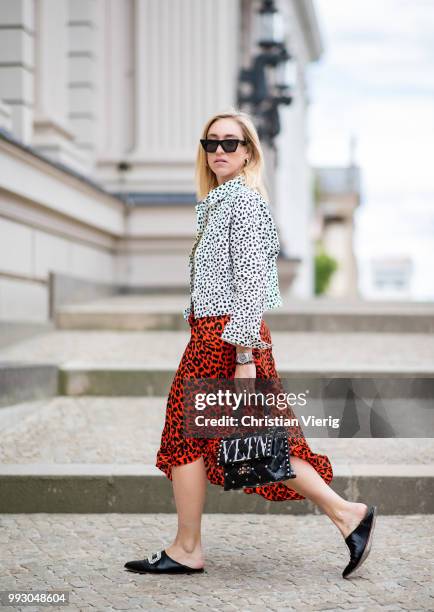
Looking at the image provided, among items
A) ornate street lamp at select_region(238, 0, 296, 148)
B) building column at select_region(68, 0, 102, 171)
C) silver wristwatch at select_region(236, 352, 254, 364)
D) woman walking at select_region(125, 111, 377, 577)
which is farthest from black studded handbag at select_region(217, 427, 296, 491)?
ornate street lamp at select_region(238, 0, 296, 148)

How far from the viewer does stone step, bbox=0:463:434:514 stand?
15.9 ft

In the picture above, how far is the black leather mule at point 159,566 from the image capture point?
→ 3.88 metres

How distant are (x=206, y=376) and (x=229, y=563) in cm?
83

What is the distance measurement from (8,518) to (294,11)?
25611mm

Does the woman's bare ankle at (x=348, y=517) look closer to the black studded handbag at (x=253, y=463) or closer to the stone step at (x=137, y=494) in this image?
the black studded handbag at (x=253, y=463)

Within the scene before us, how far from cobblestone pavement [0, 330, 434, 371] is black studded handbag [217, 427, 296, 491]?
330 centimetres

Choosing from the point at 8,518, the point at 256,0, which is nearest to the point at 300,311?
the point at 8,518

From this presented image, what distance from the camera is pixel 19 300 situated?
877 cm

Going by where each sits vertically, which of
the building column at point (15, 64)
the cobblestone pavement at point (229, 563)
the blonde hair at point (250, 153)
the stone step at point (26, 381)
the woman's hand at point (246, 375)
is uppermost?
the building column at point (15, 64)

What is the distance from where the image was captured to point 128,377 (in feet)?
22.6

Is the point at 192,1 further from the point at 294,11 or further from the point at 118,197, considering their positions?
the point at 294,11

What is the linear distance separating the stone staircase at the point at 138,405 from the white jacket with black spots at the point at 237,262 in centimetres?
139

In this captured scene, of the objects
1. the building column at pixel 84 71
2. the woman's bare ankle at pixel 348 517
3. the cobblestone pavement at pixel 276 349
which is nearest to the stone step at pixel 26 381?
the cobblestone pavement at pixel 276 349

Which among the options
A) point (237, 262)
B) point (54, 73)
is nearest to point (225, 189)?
point (237, 262)
